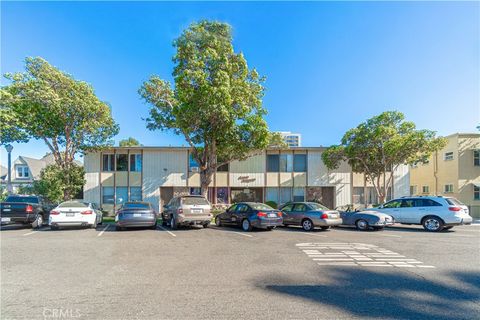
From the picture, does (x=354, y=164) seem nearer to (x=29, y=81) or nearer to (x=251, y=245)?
(x=251, y=245)

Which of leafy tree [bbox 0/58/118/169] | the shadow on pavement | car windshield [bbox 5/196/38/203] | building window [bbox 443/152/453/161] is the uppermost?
leafy tree [bbox 0/58/118/169]

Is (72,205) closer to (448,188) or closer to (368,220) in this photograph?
(368,220)

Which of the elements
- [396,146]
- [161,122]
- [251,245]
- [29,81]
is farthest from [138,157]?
[396,146]

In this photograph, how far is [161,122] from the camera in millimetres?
18359

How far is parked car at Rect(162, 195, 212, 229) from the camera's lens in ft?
40.0

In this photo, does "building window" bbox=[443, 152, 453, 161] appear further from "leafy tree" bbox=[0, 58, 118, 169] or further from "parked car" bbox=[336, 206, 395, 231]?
"leafy tree" bbox=[0, 58, 118, 169]

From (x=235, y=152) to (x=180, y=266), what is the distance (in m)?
13.3

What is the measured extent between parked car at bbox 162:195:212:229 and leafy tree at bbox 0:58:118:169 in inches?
447

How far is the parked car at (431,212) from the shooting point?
40.0ft

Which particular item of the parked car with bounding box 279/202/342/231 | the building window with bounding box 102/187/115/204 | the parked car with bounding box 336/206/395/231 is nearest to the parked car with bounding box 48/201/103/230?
the parked car with bounding box 279/202/342/231

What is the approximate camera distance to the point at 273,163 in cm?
2406

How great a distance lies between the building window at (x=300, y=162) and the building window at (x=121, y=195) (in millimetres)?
15604

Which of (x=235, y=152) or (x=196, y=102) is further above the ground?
(x=196, y=102)

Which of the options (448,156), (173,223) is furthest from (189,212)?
(448,156)
